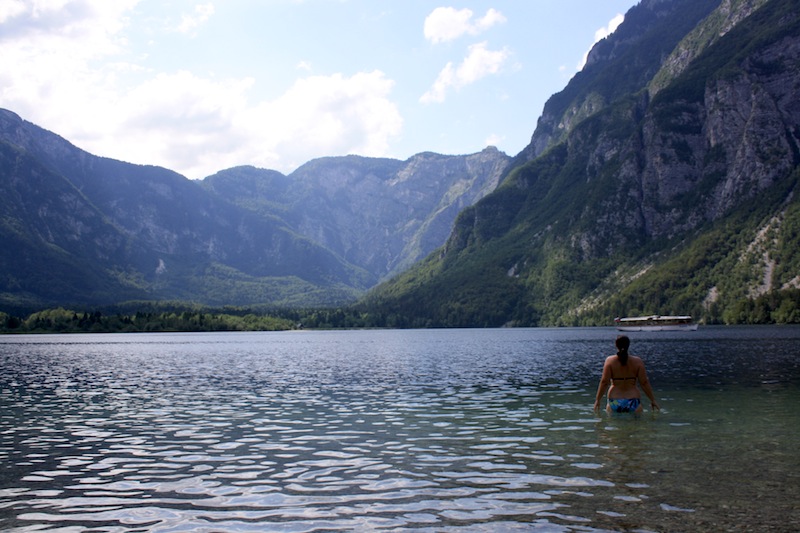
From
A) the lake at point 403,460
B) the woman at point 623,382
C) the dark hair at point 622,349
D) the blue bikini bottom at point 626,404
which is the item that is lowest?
the lake at point 403,460

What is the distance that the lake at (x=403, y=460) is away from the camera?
781 inches

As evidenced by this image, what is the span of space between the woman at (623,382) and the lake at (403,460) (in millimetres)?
976

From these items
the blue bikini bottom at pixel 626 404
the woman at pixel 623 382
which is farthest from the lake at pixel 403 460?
the woman at pixel 623 382

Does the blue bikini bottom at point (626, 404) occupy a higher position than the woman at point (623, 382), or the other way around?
the woman at point (623, 382)

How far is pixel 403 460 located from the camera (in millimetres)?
28641

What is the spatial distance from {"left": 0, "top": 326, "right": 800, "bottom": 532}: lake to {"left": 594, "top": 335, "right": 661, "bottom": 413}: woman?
38.4 inches

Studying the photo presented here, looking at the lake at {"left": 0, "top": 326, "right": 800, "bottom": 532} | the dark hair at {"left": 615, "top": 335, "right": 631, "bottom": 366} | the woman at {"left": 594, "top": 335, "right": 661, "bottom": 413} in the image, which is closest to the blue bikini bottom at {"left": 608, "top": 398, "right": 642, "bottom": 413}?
the woman at {"left": 594, "top": 335, "right": 661, "bottom": 413}

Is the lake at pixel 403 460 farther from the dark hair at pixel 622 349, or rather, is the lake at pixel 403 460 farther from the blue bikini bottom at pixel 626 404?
the dark hair at pixel 622 349

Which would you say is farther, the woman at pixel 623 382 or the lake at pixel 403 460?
the woman at pixel 623 382

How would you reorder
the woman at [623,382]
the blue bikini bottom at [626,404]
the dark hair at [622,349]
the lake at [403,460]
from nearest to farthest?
the lake at [403,460]
the dark hair at [622,349]
the woman at [623,382]
the blue bikini bottom at [626,404]

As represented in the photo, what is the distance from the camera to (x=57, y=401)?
181ft

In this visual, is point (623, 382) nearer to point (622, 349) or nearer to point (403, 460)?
point (622, 349)

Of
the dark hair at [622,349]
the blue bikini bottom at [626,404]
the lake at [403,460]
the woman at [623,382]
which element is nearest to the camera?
the lake at [403,460]

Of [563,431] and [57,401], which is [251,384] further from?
[563,431]
